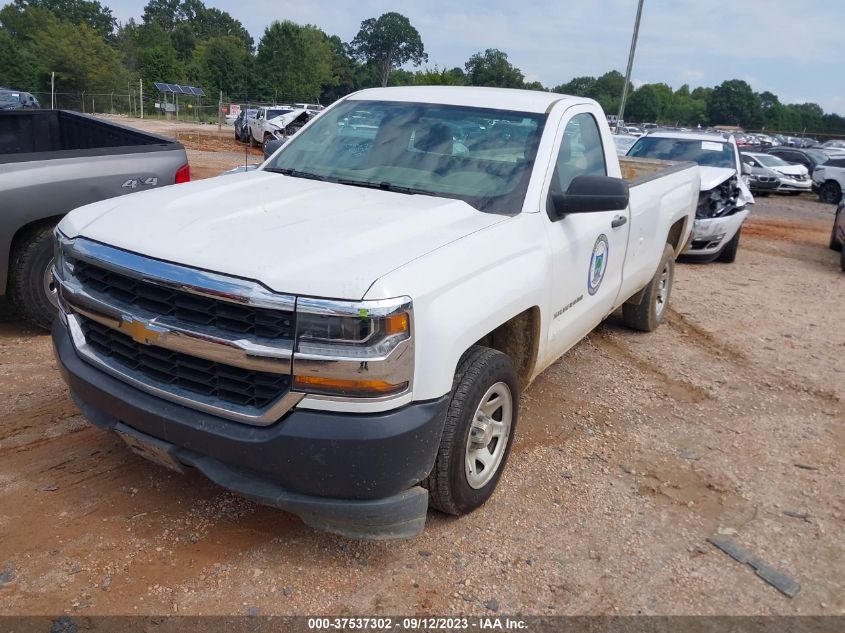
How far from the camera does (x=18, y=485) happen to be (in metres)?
3.35

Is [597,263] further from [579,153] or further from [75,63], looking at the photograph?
[75,63]

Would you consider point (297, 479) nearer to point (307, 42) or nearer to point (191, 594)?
point (191, 594)

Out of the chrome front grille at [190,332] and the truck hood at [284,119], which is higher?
the truck hood at [284,119]

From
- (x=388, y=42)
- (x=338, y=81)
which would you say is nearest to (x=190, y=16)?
(x=388, y=42)

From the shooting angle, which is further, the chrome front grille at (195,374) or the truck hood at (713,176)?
the truck hood at (713,176)

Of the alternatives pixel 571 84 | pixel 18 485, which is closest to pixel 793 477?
pixel 18 485

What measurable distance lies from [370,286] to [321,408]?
467 millimetres

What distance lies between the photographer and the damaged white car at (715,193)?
31.6 ft

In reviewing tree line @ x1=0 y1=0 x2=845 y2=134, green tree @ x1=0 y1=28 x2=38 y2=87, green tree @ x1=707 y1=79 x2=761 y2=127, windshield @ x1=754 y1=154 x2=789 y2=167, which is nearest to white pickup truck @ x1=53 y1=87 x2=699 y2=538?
windshield @ x1=754 y1=154 x2=789 y2=167

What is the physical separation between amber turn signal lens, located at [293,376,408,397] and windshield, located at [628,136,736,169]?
960cm

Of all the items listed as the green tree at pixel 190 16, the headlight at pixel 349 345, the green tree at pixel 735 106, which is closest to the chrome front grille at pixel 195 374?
the headlight at pixel 349 345

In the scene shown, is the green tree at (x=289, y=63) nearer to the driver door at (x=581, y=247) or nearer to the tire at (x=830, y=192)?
the tire at (x=830, y=192)

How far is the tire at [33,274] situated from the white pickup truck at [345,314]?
1.94m

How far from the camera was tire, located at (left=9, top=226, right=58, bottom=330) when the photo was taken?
4.96 metres
